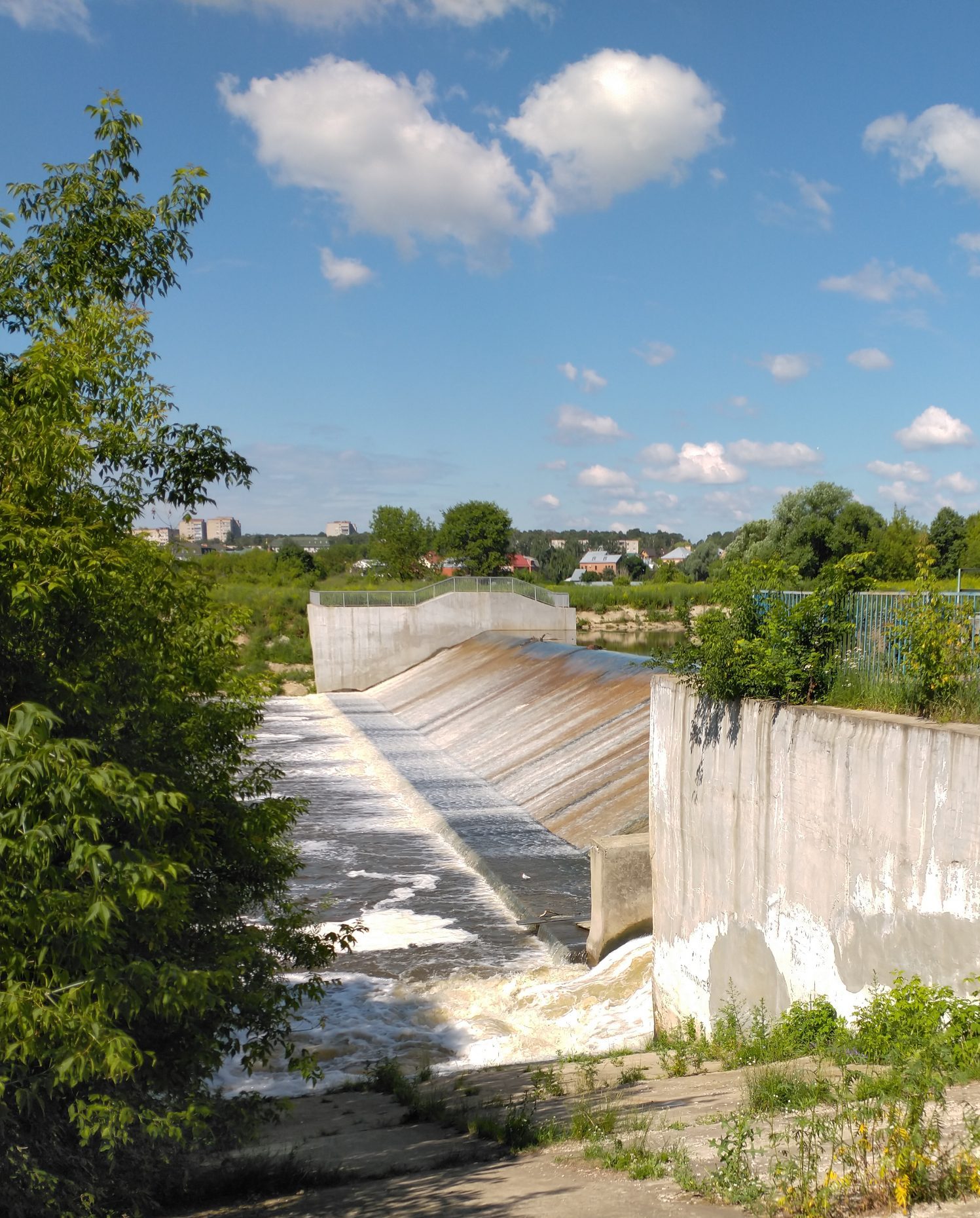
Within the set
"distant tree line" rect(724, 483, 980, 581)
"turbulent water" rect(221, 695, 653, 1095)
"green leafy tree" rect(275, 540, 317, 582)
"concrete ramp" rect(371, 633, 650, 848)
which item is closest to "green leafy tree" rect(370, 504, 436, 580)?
"green leafy tree" rect(275, 540, 317, 582)

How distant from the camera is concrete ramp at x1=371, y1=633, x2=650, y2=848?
722 inches

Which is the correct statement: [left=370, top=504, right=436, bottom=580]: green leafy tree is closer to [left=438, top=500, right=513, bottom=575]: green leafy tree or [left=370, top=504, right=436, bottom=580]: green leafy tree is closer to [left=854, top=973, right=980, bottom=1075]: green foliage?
[left=438, top=500, right=513, bottom=575]: green leafy tree

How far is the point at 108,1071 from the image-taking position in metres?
4.47

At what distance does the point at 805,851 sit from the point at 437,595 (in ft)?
106

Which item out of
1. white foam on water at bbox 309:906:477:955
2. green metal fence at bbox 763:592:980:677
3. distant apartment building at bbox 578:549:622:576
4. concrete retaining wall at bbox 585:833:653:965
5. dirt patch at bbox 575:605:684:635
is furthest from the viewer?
distant apartment building at bbox 578:549:622:576

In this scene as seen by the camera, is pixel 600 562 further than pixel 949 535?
Yes

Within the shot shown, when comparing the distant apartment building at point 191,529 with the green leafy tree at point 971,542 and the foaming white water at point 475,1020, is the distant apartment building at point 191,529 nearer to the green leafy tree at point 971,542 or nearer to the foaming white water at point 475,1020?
the foaming white water at point 475,1020

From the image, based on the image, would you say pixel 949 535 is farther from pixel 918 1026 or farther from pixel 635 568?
pixel 635 568

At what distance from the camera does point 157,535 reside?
625 cm

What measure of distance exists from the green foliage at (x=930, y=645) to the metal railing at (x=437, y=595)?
1265 inches

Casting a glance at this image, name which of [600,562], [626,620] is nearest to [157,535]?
[626,620]

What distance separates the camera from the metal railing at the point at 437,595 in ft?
131

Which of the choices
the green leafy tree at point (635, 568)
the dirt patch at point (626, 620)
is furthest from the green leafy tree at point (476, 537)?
the green leafy tree at point (635, 568)

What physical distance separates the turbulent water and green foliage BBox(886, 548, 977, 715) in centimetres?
462
